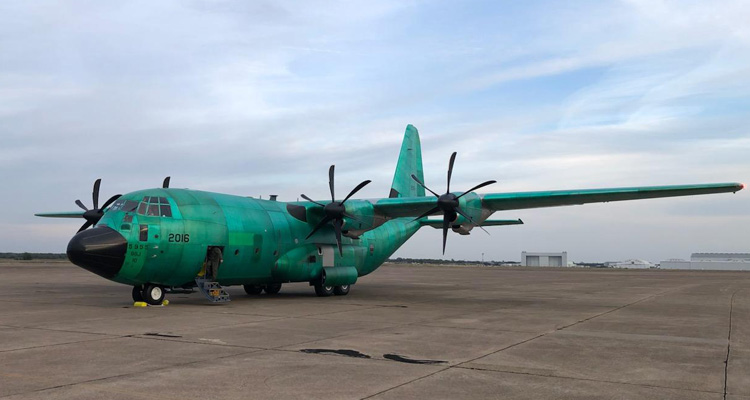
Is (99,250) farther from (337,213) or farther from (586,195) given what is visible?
(586,195)

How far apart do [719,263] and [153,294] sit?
411 ft

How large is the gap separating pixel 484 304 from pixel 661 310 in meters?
5.72

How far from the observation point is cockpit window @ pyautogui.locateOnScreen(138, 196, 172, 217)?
18.9 metres

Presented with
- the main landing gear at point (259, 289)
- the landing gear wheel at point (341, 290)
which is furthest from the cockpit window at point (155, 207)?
the landing gear wheel at point (341, 290)

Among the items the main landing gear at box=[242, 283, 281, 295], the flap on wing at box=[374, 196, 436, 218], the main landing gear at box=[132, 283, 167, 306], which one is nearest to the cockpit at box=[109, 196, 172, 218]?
the main landing gear at box=[132, 283, 167, 306]

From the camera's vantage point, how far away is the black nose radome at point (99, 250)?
17406 millimetres

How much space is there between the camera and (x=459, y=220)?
23547 millimetres

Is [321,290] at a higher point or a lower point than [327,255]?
lower

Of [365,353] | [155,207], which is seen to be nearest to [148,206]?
[155,207]

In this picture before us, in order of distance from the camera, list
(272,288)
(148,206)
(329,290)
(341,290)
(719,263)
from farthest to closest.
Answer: (719,263), (272,288), (341,290), (329,290), (148,206)

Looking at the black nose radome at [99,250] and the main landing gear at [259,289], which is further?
A: the main landing gear at [259,289]

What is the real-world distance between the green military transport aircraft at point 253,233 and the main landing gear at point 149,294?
3 cm

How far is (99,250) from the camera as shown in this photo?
17.5 metres

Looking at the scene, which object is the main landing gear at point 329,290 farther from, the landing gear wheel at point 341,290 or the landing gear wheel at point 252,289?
the landing gear wheel at point 252,289
